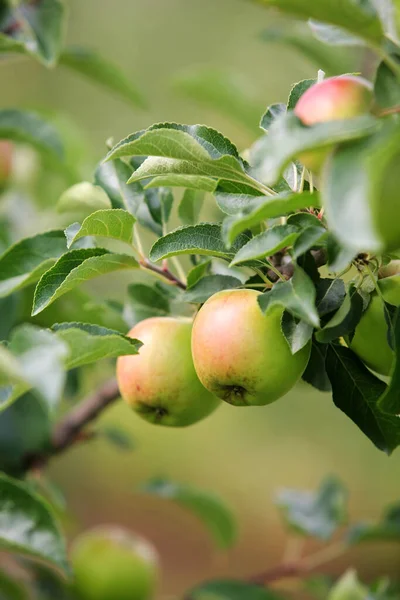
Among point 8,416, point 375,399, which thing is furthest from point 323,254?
point 8,416

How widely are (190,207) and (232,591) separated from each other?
2.13 ft

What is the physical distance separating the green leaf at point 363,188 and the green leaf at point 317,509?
32.8 inches

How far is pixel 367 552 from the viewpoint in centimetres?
248

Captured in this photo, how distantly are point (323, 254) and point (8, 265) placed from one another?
0.31 meters

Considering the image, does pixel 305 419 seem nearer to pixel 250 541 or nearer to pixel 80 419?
pixel 250 541

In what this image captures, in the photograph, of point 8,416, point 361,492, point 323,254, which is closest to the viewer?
point 323,254

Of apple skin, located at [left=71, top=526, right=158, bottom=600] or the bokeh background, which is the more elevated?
apple skin, located at [left=71, top=526, right=158, bottom=600]

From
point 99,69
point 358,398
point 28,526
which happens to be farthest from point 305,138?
point 99,69

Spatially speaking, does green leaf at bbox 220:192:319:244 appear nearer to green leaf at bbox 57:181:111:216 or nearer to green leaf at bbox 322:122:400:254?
green leaf at bbox 322:122:400:254

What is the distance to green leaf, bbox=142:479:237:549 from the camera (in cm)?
120

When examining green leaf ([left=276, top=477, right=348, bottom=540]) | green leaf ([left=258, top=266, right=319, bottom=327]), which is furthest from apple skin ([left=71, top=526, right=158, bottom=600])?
green leaf ([left=258, top=266, right=319, bottom=327])

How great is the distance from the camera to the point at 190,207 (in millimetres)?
754

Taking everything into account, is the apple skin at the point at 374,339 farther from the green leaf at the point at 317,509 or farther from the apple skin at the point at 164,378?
the green leaf at the point at 317,509

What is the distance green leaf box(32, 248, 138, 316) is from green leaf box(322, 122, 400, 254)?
9.4 inches
